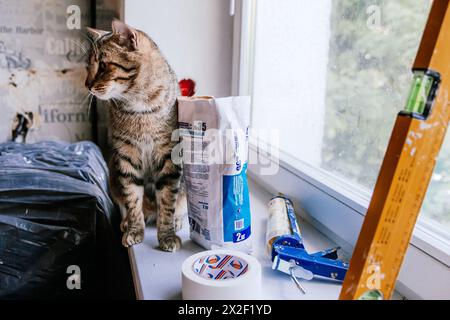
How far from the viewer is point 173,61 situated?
49.0 inches

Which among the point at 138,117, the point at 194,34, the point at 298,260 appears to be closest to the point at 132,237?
the point at 138,117

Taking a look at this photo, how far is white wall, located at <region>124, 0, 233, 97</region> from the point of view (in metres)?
1.18

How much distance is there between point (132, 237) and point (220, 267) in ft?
0.87

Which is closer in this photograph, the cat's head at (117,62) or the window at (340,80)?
the window at (340,80)

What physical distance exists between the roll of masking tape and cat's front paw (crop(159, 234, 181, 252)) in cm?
16

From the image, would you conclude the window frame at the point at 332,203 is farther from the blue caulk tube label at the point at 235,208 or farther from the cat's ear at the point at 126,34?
the cat's ear at the point at 126,34

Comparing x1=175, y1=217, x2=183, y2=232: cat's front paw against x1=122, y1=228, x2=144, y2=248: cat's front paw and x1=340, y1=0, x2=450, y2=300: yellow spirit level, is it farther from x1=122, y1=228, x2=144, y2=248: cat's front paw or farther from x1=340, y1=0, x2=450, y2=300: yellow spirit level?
x1=340, y1=0, x2=450, y2=300: yellow spirit level

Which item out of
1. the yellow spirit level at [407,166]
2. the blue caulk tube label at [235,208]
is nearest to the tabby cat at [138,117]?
the blue caulk tube label at [235,208]

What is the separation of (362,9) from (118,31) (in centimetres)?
48

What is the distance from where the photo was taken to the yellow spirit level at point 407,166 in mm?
344

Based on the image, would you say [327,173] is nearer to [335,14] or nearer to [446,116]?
[335,14]

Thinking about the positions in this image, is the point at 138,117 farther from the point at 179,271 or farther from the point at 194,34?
the point at 194,34

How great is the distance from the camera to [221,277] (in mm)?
589

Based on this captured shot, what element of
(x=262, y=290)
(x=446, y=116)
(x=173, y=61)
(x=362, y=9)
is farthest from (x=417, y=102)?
(x=173, y=61)
